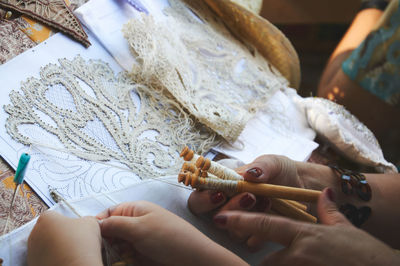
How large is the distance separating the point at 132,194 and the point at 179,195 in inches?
4.2

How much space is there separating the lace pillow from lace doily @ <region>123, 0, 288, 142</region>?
0.17 metres

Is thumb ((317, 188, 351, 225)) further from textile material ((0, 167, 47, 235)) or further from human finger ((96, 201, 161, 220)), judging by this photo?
textile material ((0, 167, 47, 235))

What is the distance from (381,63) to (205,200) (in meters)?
0.84

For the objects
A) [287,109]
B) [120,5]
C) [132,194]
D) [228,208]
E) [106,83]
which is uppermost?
[120,5]

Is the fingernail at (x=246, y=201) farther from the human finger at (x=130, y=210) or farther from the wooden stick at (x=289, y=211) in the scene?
the human finger at (x=130, y=210)

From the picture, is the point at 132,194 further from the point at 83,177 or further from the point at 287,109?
the point at 287,109

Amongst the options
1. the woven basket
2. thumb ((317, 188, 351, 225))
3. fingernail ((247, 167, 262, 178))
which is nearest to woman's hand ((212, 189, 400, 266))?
thumb ((317, 188, 351, 225))

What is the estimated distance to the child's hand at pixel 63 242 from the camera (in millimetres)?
525

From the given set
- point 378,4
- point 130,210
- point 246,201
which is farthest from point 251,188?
point 378,4

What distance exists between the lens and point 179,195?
780 millimetres

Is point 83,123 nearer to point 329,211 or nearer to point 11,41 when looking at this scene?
point 11,41

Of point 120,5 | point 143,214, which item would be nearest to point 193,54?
point 120,5

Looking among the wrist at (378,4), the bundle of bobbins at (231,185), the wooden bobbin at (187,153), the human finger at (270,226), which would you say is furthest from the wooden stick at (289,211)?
the wrist at (378,4)

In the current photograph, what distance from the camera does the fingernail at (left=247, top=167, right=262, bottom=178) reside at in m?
0.73
